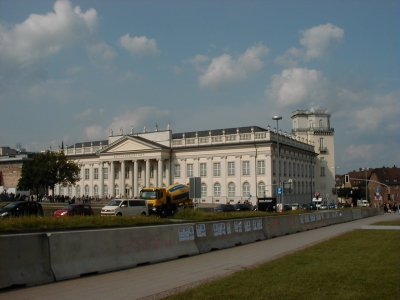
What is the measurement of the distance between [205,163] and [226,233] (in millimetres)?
67101

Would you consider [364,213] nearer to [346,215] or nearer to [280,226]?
[346,215]

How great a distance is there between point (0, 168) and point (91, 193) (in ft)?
99.2

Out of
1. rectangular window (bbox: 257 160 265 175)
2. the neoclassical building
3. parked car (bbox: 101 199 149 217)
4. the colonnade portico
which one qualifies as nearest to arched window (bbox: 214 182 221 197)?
the neoclassical building

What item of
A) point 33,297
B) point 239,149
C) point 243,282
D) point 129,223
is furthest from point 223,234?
point 239,149

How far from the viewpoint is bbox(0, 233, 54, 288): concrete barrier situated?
10047mm

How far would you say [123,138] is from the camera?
9331 centimetres

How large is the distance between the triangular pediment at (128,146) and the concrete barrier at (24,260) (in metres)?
78.4

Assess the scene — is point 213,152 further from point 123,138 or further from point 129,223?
point 129,223

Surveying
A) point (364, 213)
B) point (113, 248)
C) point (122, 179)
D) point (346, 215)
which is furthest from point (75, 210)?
point (122, 179)

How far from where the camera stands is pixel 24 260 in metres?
10.5

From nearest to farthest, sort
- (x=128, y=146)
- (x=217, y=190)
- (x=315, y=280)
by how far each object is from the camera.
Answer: (x=315, y=280) → (x=217, y=190) → (x=128, y=146)

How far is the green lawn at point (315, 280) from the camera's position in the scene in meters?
8.99

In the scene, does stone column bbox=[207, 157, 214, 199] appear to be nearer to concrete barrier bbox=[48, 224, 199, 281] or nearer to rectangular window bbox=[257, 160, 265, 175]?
rectangular window bbox=[257, 160, 265, 175]

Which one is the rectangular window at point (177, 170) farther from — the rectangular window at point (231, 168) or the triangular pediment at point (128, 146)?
the rectangular window at point (231, 168)
